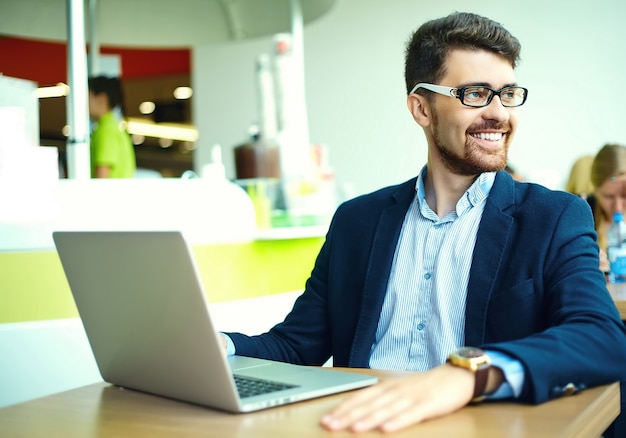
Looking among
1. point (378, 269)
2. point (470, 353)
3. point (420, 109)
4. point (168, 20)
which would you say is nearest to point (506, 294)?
point (378, 269)

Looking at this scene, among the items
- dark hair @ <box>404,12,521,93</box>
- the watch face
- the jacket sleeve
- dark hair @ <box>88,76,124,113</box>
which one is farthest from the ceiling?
the watch face

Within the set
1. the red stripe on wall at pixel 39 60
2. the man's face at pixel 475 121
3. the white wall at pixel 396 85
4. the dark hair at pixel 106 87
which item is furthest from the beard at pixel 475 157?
the red stripe on wall at pixel 39 60

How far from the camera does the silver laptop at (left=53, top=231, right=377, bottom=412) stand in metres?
0.99

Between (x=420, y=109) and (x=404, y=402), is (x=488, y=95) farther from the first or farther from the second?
(x=404, y=402)

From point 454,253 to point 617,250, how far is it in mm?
1602

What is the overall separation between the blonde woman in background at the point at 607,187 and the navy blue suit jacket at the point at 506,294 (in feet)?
6.62

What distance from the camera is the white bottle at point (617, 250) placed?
285cm

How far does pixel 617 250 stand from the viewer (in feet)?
9.64

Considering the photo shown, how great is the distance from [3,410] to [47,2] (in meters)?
3.51

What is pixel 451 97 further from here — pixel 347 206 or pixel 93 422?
pixel 93 422

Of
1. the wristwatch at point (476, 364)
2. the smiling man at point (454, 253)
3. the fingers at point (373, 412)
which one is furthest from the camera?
the smiling man at point (454, 253)

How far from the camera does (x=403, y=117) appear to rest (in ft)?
20.9

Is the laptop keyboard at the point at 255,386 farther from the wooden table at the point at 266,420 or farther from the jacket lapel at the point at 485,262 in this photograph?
the jacket lapel at the point at 485,262

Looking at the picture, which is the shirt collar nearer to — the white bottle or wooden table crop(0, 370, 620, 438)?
wooden table crop(0, 370, 620, 438)
